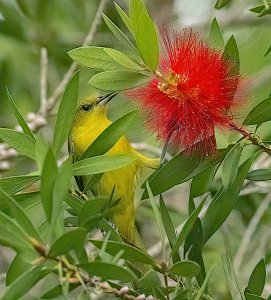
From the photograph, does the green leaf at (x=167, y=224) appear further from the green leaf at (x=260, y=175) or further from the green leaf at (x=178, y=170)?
the green leaf at (x=260, y=175)

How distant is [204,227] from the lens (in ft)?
4.45

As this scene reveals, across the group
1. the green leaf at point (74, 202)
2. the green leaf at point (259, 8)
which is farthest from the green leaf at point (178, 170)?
the green leaf at point (259, 8)

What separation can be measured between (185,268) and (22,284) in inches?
9.1

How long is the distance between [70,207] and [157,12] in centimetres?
203

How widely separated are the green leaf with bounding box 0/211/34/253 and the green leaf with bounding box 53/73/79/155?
23 cm

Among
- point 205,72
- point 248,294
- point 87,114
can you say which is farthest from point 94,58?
point 87,114

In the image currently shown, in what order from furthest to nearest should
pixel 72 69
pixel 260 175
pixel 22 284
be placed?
1. pixel 72 69
2. pixel 260 175
3. pixel 22 284

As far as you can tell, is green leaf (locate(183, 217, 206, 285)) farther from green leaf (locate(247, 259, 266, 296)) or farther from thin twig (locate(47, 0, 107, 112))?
thin twig (locate(47, 0, 107, 112))

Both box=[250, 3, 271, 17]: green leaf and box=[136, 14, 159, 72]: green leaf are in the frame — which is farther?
box=[250, 3, 271, 17]: green leaf

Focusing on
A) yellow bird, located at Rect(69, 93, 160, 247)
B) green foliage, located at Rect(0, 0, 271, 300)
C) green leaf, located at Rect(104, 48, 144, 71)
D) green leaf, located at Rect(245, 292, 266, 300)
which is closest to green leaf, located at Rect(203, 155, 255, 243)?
green foliage, located at Rect(0, 0, 271, 300)

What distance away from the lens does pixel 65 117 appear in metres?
1.29

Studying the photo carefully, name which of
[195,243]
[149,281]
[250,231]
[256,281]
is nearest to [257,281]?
[256,281]

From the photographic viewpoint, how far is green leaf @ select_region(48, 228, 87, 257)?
1.05 m

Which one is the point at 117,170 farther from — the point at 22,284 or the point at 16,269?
the point at 22,284
